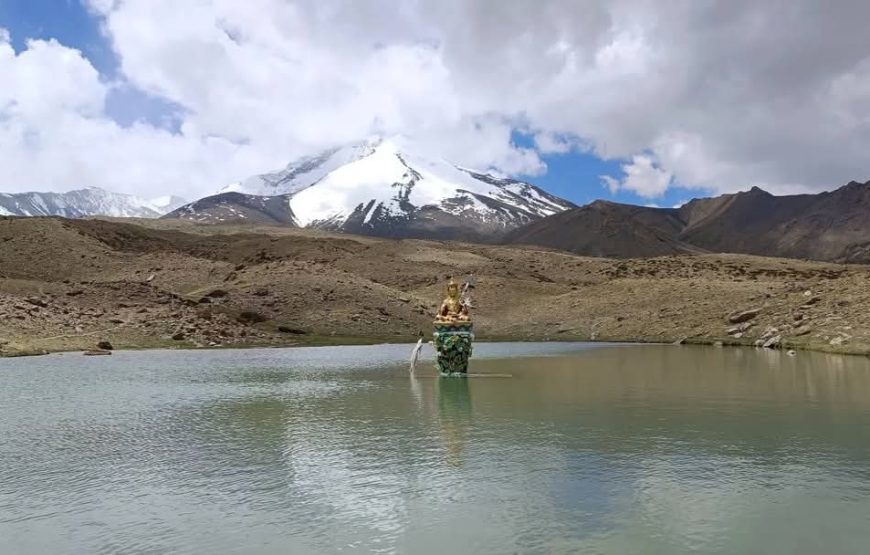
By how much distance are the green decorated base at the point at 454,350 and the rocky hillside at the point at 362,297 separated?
27502mm

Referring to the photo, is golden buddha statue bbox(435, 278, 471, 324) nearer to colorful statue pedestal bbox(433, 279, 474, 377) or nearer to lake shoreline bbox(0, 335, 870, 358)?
colorful statue pedestal bbox(433, 279, 474, 377)

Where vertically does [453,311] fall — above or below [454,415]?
above

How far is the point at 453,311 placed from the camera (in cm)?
3988

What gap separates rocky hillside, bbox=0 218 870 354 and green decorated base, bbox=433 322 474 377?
2750 centimetres

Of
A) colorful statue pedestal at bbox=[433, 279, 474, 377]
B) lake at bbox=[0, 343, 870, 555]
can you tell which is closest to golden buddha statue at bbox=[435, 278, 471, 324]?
colorful statue pedestal at bbox=[433, 279, 474, 377]

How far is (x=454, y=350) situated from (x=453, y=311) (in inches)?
88.7

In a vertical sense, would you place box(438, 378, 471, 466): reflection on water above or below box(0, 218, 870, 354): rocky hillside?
below

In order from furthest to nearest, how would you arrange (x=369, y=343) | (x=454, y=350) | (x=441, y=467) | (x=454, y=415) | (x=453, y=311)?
(x=369, y=343) → (x=453, y=311) → (x=454, y=350) → (x=454, y=415) → (x=441, y=467)

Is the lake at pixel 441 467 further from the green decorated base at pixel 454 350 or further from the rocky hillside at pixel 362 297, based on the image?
the rocky hillside at pixel 362 297

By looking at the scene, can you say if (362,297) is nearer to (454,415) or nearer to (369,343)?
(369,343)

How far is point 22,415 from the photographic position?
2556cm

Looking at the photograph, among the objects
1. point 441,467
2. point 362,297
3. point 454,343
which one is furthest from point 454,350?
point 362,297

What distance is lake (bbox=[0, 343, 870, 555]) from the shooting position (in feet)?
40.3

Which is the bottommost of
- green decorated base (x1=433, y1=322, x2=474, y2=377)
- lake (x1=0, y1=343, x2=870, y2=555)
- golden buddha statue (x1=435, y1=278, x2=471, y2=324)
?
lake (x1=0, y1=343, x2=870, y2=555)
